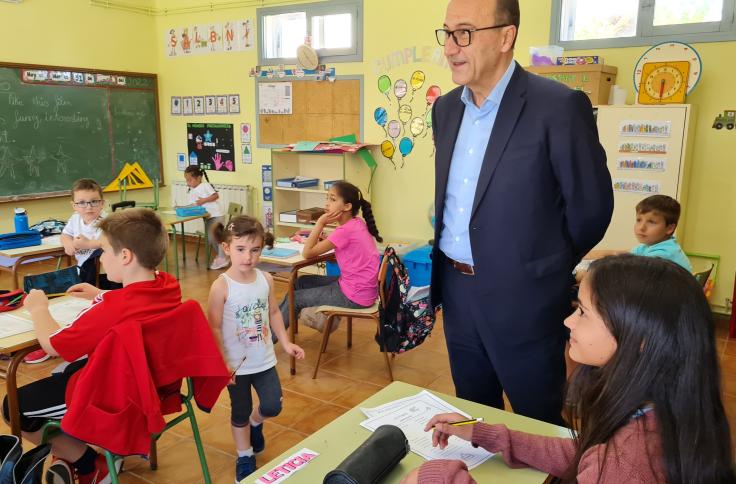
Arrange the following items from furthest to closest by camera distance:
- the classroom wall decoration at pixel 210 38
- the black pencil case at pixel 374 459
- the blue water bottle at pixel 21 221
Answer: the classroom wall decoration at pixel 210 38 → the blue water bottle at pixel 21 221 → the black pencil case at pixel 374 459

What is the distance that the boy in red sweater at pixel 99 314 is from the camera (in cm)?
186

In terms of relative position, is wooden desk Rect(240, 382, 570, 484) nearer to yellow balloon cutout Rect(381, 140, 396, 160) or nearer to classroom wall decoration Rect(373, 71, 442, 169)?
classroom wall decoration Rect(373, 71, 442, 169)

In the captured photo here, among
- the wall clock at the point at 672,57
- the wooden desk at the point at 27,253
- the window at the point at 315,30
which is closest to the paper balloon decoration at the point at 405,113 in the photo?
the window at the point at 315,30

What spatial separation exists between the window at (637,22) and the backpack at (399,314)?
2712 mm

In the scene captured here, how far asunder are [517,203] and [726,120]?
3.44 m

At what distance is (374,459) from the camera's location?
46.5 inches

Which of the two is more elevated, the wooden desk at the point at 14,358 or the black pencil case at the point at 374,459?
the black pencil case at the point at 374,459

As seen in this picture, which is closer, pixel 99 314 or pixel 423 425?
pixel 423 425

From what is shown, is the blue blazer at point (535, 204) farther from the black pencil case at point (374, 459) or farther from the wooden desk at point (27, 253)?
the wooden desk at point (27, 253)

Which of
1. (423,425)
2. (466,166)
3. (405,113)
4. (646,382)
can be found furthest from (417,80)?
(646,382)

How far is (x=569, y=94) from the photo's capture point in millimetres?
1677

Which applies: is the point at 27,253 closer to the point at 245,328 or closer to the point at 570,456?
the point at 245,328

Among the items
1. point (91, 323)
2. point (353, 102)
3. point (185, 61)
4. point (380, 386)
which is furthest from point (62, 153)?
point (91, 323)

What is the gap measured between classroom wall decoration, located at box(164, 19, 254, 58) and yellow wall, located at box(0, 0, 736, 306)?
0.08 m
